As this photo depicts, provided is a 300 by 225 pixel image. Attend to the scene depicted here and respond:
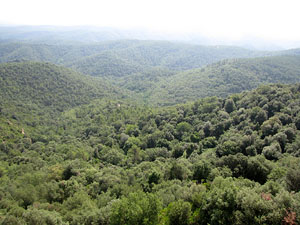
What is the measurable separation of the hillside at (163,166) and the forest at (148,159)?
0.18m

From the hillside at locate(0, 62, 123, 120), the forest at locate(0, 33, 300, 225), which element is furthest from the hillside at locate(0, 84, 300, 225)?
the hillside at locate(0, 62, 123, 120)

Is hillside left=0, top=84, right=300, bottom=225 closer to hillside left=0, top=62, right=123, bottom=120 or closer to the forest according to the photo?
the forest

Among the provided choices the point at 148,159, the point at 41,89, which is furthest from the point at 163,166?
the point at 41,89

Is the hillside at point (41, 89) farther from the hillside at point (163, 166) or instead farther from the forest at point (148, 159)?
the hillside at point (163, 166)

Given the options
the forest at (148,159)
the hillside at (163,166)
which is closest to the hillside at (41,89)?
the forest at (148,159)

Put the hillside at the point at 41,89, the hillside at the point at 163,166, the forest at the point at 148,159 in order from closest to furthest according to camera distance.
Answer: the hillside at the point at 163,166 → the forest at the point at 148,159 → the hillside at the point at 41,89

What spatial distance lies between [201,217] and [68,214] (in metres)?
22.3

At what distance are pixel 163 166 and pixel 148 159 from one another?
69.6ft

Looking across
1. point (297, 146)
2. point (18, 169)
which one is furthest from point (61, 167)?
point (297, 146)

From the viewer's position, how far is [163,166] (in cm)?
5372

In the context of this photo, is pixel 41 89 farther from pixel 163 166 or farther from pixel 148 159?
pixel 163 166

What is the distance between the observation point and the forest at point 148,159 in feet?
85.0

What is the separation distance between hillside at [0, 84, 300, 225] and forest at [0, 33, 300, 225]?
18 centimetres

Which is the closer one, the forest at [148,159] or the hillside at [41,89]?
the forest at [148,159]
